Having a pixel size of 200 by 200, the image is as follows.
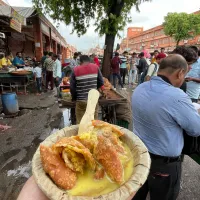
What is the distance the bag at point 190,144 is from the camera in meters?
1.64

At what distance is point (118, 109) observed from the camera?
170 inches

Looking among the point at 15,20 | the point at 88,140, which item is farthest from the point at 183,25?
the point at 88,140

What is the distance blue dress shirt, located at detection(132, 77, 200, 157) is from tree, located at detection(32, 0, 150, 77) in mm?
7355

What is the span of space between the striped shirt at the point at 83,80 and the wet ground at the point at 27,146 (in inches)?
65.6

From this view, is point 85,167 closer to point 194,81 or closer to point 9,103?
point 194,81

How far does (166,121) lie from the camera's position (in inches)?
58.9

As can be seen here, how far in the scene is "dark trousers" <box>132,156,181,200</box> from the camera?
1.61 meters

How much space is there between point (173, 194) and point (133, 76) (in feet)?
35.4

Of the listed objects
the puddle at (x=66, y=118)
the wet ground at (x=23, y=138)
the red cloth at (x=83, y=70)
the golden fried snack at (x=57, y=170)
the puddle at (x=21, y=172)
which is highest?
the red cloth at (x=83, y=70)

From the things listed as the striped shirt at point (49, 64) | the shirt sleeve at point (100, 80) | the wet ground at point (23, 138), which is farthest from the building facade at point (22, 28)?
the shirt sleeve at point (100, 80)

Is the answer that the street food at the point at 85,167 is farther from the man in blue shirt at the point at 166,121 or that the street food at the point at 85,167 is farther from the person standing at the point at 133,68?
the person standing at the point at 133,68

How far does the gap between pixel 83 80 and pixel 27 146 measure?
2.08m

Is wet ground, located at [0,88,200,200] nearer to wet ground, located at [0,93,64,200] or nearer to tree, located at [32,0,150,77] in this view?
wet ground, located at [0,93,64,200]

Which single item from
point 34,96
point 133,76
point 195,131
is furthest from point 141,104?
point 133,76
